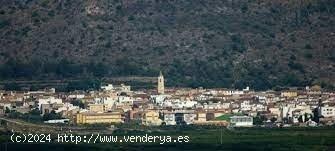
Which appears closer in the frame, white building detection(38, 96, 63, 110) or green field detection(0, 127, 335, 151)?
green field detection(0, 127, 335, 151)

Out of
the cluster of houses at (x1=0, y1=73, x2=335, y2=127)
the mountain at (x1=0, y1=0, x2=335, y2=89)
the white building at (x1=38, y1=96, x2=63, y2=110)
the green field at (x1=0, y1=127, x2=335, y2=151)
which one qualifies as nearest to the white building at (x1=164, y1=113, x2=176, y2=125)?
the cluster of houses at (x1=0, y1=73, x2=335, y2=127)

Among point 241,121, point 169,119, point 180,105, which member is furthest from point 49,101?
point 241,121

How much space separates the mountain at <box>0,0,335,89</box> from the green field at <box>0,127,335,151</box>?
761 inches

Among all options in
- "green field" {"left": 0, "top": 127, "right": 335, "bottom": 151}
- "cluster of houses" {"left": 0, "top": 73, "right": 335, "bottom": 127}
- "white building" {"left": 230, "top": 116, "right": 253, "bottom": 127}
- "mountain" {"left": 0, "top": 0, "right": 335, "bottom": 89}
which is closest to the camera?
"green field" {"left": 0, "top": 127, "right": 335, "bottom": 151}

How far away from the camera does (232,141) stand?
89938mm

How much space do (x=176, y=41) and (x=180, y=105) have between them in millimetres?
16673

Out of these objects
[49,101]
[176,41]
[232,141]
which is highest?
[176,41]

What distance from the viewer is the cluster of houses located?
102 meters

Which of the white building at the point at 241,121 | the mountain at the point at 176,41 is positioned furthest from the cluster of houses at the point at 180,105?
the mountain at the point at 176,41

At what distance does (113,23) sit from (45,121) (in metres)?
25.3

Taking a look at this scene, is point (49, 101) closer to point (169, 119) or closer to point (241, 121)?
point (169, 119)

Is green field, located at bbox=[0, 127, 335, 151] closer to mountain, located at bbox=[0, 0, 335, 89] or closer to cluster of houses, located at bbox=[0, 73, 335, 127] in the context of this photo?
cluster of houses, located at bbox=[0, 73, 335, 127]

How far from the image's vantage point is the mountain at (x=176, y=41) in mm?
117750

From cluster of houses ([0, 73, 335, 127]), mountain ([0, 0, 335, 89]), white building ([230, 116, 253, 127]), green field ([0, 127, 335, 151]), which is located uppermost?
mountain ([0, 0, 335, 89])
